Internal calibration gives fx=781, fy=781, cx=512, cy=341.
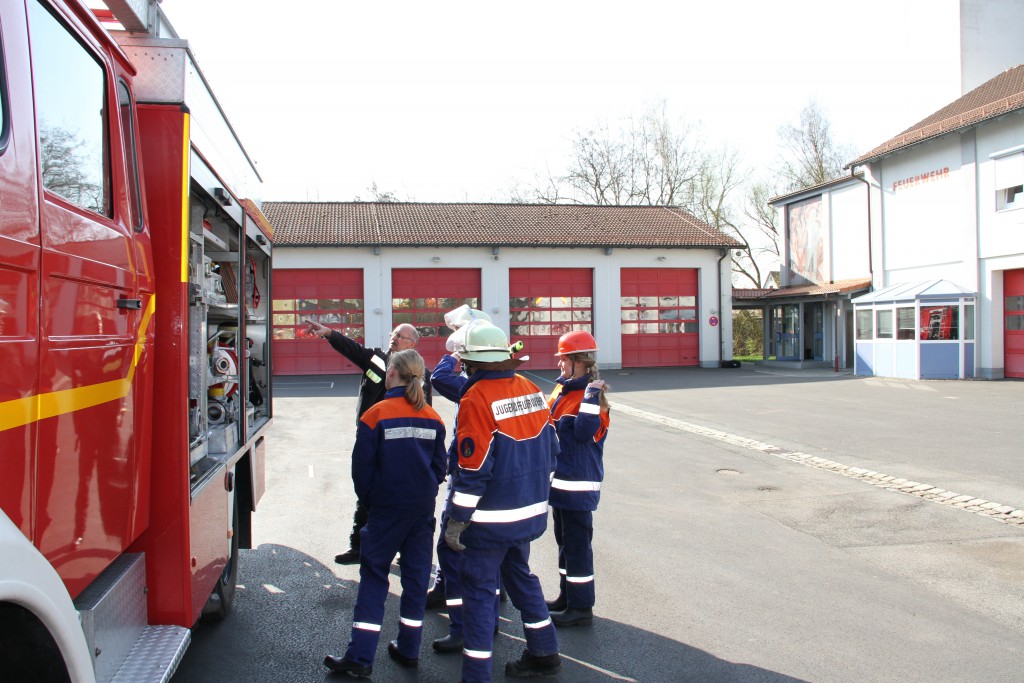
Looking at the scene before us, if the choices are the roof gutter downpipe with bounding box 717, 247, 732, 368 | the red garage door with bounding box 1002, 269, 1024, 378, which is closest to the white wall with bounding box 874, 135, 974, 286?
the red garage door with bounding box 1002, 269, 1024, 378

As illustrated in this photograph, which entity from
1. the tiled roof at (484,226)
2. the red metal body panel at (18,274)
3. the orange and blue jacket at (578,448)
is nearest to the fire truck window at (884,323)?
the tiled roof at (484,226)

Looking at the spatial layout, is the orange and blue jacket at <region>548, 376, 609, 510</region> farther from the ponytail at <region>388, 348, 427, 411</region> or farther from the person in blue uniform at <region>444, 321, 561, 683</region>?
the ponytail at <region>388, 348, 427, 411</region>

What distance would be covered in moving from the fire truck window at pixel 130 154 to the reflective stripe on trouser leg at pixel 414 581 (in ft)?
6.51

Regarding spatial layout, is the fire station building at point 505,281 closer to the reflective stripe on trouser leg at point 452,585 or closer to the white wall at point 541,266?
the white wall at point 541,266

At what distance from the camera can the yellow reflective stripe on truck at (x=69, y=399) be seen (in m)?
1.94

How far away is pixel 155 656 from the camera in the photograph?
283 centimetres

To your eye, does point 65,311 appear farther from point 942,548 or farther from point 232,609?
point 942,548

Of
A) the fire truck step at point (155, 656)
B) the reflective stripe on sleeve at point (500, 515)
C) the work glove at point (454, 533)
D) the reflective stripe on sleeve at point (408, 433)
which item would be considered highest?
the reflective stripe on sleeve at point (408, 433)

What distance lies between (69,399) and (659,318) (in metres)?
27.5

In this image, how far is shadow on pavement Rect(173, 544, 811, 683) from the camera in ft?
12.7

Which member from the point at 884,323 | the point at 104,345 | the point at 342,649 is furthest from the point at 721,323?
the point at 104,345

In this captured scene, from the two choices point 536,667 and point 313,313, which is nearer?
point 536,667

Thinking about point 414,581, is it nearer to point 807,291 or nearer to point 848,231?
point 807,291

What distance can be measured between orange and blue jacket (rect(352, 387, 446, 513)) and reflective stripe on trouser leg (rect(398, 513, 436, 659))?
165 millimetres
